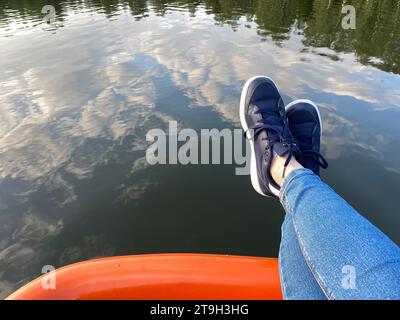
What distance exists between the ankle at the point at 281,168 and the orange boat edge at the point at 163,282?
689 millimetres

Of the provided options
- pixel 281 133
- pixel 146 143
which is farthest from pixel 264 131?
pixel 146 143

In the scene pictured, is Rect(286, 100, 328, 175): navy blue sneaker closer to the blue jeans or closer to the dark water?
the dark water

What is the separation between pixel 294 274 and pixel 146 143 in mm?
2864

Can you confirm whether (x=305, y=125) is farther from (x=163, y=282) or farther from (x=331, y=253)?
(x=163, y=282)

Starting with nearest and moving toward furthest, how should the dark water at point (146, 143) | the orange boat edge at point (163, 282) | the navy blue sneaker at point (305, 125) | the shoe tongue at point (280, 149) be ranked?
the orange boat edge at point (163, 282) < the shoe tongue at point (280, 149) < the dark water at point (146, 143) < the navy blue sneaker at point (305, 125)

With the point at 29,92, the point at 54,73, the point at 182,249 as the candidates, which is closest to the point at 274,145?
the point at 182,249

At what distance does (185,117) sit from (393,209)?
2.86 m

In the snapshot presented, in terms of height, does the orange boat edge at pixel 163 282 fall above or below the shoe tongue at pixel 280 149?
below

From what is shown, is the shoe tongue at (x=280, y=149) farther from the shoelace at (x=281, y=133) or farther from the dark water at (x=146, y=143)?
the dark water at (x=146, y=143)

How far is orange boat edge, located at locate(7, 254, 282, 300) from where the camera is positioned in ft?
5.68

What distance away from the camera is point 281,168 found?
236cm

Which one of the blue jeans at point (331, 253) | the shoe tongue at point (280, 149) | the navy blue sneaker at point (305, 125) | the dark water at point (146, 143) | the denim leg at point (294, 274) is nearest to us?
the blue jeans at point (331, 253)

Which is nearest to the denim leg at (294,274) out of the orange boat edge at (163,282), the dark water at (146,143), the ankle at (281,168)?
the orange boat edge at (163,282)

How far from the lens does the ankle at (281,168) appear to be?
224 cm
